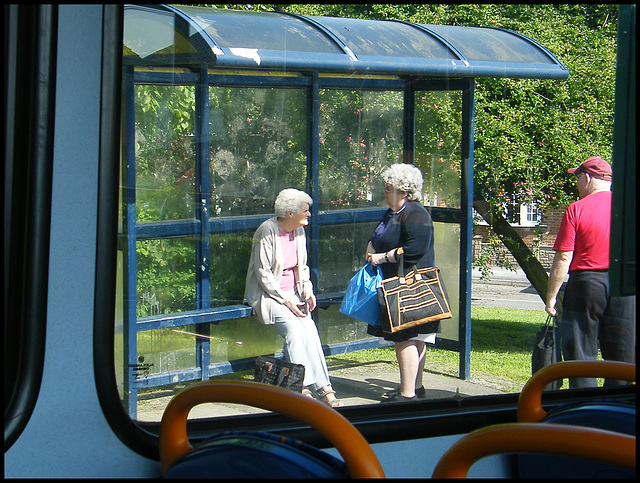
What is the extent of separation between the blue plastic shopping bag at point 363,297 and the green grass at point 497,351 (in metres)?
0.27

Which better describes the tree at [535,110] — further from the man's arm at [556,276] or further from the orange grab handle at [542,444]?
the orange grab handle at [542,444]

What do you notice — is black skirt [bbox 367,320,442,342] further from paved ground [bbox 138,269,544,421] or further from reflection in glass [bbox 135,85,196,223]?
reflection in glass [bbox 135,85,196,223]

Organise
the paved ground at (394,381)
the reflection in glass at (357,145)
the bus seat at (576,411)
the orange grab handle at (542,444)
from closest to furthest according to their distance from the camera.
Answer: the orange grab handle at (542,444), the bus seat at (576,411), the paved ground at (394,381), the reflection in glass at (357,145)

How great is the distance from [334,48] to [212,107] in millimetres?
644

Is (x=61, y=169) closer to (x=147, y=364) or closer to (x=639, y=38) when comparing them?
(x=147, y=364)

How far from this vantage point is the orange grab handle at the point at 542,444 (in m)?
0.97

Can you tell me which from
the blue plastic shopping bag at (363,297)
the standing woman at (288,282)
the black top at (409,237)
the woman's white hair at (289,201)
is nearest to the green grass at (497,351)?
the standing woman at (288,282)

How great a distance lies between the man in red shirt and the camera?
7.43 feet

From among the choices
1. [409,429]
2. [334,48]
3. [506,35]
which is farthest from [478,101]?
[409,429]

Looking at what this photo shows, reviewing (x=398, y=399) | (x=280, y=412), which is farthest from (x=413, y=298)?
(x=280, y=412)

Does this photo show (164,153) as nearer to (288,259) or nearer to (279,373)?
(288,259)

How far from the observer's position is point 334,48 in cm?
298

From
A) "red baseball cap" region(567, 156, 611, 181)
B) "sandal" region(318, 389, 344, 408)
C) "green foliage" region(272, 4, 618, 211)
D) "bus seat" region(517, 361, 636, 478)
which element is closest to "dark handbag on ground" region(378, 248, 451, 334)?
"green foliage" region(272, 4, 618, 211)

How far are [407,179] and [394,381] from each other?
121cm
